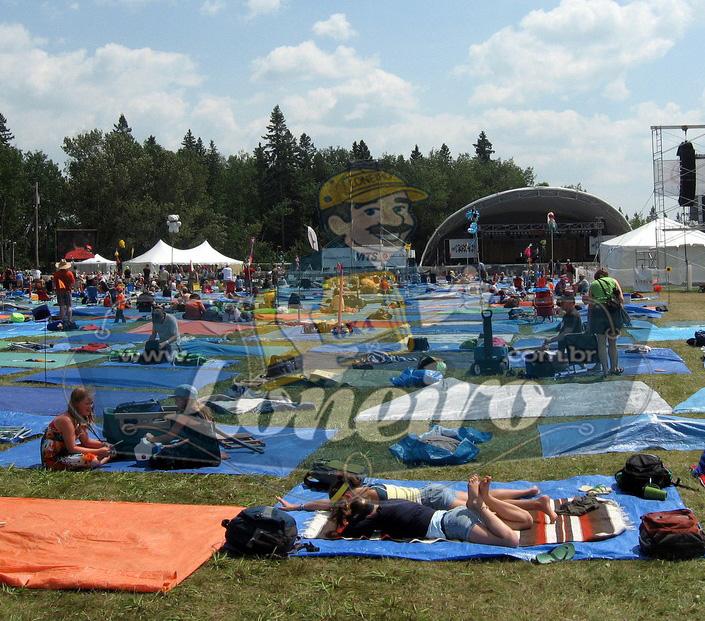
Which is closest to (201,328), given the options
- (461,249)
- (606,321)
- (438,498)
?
(606,321)

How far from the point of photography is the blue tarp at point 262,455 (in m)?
6.07

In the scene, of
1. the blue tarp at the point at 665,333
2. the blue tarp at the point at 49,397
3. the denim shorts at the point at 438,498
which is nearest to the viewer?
the denim shorts at the point at 438,498

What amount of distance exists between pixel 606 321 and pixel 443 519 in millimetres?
5698

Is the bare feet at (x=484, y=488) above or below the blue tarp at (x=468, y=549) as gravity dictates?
above

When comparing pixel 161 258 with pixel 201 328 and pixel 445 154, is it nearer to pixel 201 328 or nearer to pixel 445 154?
pixel 201 328

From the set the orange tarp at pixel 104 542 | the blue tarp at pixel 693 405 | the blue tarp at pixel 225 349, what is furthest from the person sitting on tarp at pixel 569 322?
the orange tarp at pixel 104 542

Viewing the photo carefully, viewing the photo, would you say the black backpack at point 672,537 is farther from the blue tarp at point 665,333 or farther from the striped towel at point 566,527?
the blue tarp at point 665,333

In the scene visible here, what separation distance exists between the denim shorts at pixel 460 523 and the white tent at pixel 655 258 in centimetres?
2397

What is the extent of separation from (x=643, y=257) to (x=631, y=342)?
16.7 metres

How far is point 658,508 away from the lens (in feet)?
15.8

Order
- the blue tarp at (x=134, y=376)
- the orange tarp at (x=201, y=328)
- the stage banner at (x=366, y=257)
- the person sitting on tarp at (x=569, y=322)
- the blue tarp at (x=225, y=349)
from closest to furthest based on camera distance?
the blue tarp at (x=134, y=376) < the person sitting on tarp at (x=569, y=322) < the blue tarp at (x=225, y=349) < the orange tarp at (x=201, y=328) < the stage banner at (x=366, y=257)

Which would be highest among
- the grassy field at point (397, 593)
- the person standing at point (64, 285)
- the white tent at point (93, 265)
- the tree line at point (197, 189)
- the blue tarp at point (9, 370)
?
the tree line at point (197, 189)

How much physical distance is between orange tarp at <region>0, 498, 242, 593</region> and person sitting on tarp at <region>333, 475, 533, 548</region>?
32.2 inches

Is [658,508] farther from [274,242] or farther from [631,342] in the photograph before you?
[274,242]
